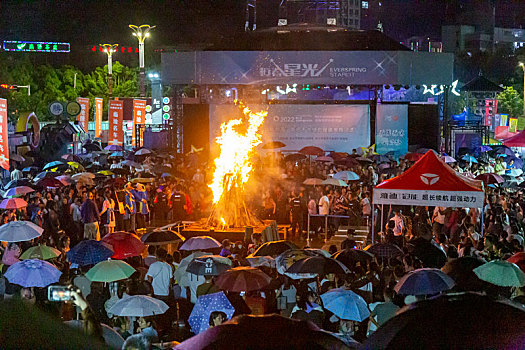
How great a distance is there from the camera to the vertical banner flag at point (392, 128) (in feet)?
104

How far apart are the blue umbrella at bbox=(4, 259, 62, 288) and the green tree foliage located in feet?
187

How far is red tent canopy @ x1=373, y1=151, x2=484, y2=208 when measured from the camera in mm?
12625

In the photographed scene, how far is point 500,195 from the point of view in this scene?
685 inches

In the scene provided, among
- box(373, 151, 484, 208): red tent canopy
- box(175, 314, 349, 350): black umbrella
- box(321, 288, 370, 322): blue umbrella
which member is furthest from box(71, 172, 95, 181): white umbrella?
box(175, 314, 349, 350): black umbrella

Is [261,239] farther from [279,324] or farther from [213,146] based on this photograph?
[213,146]

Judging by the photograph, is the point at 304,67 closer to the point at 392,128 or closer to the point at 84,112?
the point at 392,128

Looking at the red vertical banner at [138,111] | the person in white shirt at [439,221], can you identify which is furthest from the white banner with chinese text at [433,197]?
the red vertical banner at [138,111]

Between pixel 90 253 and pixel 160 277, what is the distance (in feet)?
4.25

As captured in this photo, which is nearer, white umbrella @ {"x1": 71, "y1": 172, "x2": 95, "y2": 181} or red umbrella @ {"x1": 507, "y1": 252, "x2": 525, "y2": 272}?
red umbrella @ {"x1": 507, "y1": 252, "x2": 525, "y2": 272}

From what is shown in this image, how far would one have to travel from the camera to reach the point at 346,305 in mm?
7902

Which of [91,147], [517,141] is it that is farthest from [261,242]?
[91,147]

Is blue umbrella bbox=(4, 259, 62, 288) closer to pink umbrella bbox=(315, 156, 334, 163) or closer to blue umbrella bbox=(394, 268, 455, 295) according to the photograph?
blue umbrella bbox=(394, 268, 455, 295)

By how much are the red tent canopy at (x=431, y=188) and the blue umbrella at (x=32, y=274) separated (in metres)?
6.42

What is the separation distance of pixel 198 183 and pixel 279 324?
19627 mm
